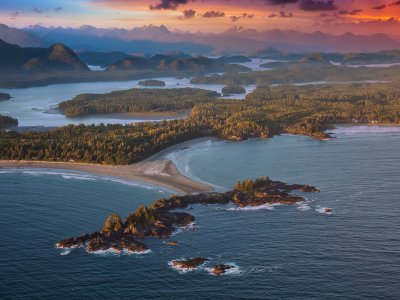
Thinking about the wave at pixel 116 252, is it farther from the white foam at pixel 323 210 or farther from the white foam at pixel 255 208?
the white foam at pixel 323 210

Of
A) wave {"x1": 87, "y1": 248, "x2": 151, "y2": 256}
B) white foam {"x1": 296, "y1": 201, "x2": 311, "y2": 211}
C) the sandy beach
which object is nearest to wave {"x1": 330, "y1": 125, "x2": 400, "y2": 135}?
the sandy beach

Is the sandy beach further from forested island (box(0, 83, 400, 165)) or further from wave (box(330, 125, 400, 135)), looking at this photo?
wave (box(330, 125, 400, 135))

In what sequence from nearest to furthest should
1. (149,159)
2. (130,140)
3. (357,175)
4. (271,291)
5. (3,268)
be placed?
(271,291), (3,268), (357,175), (149,159), (130,140)

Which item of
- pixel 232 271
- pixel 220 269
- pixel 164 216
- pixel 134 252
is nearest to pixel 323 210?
pixel 164 216

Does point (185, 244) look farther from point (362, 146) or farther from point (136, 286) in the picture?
point (362, 146)

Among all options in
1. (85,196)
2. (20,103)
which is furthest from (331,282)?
(20,103)

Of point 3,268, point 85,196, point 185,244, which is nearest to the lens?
Result: point 3,268

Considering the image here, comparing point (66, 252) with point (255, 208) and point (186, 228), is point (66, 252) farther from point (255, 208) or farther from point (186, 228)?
point (255, 208)
